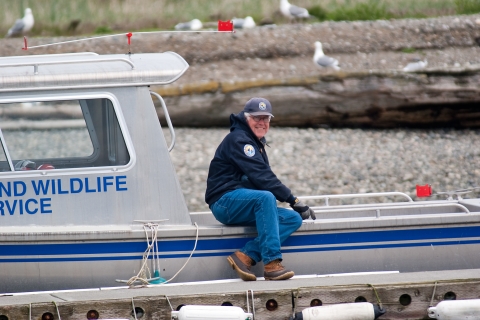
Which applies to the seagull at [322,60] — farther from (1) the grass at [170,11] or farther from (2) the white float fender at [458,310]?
(2) the white float fender at [458,310]

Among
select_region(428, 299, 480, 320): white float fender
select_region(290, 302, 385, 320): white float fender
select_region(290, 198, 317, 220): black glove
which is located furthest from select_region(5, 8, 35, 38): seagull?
select_region(428, 299, 480, 320): white float fender

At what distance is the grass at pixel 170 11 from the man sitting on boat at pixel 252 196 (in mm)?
16978

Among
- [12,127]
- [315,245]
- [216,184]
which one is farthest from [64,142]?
[315,245]

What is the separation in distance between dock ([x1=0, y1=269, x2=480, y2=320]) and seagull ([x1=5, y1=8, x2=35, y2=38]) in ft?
54.9

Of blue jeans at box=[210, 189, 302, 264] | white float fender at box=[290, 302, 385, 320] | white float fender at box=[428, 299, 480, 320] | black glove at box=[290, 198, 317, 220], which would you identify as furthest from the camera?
black glove at box=[290, 198, 317, 220]

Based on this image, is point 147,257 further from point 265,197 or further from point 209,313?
point 265,197

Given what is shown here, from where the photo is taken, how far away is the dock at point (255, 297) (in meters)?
5.72

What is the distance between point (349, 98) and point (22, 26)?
10283mm

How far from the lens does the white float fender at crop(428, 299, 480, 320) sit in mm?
5895

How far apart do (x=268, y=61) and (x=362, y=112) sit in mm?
4195

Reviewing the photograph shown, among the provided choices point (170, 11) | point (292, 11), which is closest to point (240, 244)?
point (292, 11)

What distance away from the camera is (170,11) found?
2525 cm

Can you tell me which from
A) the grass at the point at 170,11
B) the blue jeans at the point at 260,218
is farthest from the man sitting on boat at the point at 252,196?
the grass at the point at 170,11

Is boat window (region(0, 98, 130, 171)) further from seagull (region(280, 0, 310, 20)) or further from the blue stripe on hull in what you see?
seagull (region(280, 0, 310, 20))
